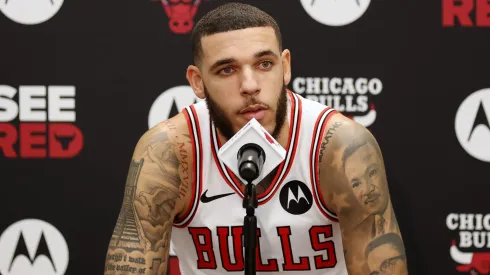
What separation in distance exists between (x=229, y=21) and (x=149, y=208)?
0.50m

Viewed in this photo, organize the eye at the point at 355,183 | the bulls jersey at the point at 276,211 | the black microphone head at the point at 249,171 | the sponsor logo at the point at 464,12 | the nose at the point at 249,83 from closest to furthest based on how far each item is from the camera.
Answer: the black microphone head at the point at 249,171, the nose at the point at 249,83, the eye at the point at 355,183, the bulls jersey at the point at 276,211, the sponsor logo at the point at 464,12

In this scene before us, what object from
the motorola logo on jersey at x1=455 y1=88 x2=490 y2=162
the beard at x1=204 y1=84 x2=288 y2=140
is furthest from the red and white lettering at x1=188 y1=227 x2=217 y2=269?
the motorola logo on jersey at x1=455 y1=88 x2=490 y2=162

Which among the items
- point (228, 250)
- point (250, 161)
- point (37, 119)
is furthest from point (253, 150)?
point (37, 119)

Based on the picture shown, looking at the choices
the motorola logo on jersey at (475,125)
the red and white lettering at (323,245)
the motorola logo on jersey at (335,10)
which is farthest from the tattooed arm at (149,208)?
the motorola logo on jersey at (475,125)

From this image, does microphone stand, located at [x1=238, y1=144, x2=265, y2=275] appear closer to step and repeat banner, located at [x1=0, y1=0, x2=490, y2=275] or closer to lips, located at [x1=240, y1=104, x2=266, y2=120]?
lips, located at [x1=240, y1=104, x2=266, y2=120]

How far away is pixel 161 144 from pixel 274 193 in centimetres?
32

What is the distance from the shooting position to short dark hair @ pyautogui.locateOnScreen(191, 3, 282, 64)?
156 centimetres

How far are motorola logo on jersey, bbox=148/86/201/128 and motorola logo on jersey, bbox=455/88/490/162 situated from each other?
0.87 metres

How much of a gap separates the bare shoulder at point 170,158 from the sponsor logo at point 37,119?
55 cm

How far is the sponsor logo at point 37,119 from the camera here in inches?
85.8

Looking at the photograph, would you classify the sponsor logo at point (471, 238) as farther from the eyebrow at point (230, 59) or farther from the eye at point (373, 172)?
the eyebrow at point (230, 59)

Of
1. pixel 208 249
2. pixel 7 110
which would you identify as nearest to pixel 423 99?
pixel 208 249

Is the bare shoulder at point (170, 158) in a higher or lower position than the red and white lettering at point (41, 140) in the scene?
lower

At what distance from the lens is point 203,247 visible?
1779mm
